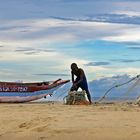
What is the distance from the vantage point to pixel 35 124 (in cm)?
1122

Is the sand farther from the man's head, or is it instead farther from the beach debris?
the man's head

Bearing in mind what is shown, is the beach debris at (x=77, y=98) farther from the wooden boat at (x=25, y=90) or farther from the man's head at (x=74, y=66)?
the wooden boat at (x=25, y=90)

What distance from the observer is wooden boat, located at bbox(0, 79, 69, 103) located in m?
23.9

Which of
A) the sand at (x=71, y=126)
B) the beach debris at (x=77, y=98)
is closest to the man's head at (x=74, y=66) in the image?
the beach debris at (x=77, y=98)

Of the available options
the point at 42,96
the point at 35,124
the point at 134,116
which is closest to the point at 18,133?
Answer: the point at 35,124

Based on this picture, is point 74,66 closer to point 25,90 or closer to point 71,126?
point 25,90

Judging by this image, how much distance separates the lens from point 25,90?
24.8 meters

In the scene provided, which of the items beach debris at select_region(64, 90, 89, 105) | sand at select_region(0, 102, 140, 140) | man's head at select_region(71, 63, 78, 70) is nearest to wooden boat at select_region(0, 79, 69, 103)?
man's head at select_region(71, 63, 78, 70)

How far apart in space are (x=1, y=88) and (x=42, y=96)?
270 centimetres

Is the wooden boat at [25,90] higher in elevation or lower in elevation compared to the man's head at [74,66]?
lower

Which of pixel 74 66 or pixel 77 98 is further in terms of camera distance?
pixel 74 66

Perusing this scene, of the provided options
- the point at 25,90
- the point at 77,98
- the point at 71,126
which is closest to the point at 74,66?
the point at 77,98

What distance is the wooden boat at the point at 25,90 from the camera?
78.3 ft

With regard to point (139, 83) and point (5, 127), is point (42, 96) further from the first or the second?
point (5, 127)
